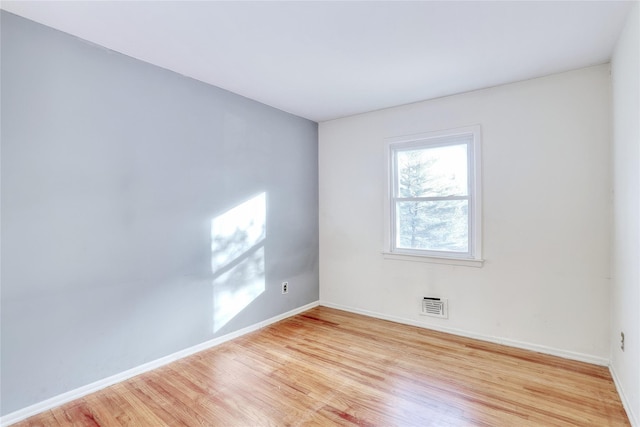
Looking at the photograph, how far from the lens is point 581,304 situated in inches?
106

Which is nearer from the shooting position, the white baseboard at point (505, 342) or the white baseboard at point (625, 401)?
the white baseboard at point (625, 401)

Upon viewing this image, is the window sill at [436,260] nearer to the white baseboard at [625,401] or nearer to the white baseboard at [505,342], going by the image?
the white baseboard at [505,342]

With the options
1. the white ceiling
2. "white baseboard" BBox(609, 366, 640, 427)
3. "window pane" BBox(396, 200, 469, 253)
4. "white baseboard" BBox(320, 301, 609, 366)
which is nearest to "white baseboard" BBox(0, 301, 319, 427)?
"white baseboard" BBox(320, 301, 609, 366)

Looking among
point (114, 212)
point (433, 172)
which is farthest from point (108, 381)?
point (433, 172)

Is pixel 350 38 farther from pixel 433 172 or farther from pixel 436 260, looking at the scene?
pixel 436 260

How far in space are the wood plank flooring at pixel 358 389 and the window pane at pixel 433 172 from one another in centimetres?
151

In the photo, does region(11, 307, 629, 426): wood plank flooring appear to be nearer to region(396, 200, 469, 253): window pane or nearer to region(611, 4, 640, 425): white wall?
region(611, 4, 640, 425): white wall

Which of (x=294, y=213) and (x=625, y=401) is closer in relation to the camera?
(x=625, y=401)

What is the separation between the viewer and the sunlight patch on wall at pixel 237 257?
3.10m

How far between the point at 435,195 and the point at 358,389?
2076mm

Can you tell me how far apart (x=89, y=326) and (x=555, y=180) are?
380cm

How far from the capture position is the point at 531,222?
9.55 ft

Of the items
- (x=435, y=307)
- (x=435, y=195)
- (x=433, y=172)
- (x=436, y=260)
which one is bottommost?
(x=435, y=307)

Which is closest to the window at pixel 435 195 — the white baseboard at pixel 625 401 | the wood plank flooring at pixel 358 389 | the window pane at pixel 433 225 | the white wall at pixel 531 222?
the window pane at pixel 433 225
